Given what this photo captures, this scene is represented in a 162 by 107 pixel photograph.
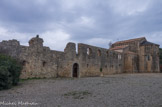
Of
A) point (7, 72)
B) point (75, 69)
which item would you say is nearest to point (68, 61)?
point (75, 69)

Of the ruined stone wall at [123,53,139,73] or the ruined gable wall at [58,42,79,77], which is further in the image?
the ruined stone wall at [123,53,139,73]

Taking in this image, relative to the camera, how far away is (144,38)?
123 feet

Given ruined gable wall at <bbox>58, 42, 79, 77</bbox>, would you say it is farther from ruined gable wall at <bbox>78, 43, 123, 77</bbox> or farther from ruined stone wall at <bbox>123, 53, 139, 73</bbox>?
ruined stone wall at <bbox>123, 53, 139, 73</bbox>

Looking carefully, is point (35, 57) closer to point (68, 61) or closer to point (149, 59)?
point (68, 61)

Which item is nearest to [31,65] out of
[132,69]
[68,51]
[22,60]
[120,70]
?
[22,60]

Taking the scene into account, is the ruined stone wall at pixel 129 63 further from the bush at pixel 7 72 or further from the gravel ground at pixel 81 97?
the bush at pixel 7 72

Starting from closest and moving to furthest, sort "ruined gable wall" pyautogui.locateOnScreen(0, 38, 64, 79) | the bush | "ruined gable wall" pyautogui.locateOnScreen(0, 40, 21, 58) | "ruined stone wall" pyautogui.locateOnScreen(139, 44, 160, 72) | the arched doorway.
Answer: the bush
"ruined gable wall" pyautogui.locateOnScreen(0, 40, 21, 58)
"ruined gable wall" pyautogui.locateOnScreen(0, 38, 64, 79)
the arched doorway
"ruined stone wall" pyautogui.locateOnScreen(139, 44, 160, 72)

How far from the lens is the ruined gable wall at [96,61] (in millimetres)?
19538

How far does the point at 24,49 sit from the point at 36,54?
1336 millimetres

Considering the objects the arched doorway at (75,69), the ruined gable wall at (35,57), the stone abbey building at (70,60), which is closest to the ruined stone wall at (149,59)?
the stone abbey building at (70,60)

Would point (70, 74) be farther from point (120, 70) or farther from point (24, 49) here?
point (120, 70)

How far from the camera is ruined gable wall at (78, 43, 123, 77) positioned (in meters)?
19.5

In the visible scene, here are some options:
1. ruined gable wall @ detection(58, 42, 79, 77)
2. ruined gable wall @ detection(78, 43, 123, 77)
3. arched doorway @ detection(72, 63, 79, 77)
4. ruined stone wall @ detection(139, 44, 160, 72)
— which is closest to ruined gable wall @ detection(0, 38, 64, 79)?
ruined gable wall @ detection(58, 42, 79, 77)

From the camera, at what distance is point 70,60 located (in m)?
17.9
